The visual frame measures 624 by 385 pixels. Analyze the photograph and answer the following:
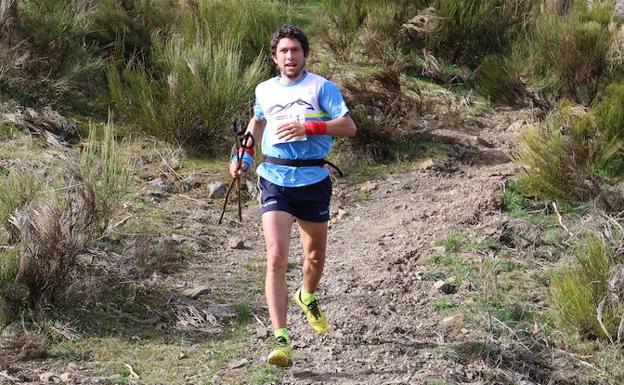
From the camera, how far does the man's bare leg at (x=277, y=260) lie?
4.61 meters

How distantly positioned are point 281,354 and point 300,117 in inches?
42.9

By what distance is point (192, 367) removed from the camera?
4859 millimetres

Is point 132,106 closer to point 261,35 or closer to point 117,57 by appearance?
point 117,57

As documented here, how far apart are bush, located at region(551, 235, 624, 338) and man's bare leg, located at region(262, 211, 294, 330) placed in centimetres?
158

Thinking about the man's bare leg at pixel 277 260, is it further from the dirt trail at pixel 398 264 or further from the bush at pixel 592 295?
the bush at pixel 592 295

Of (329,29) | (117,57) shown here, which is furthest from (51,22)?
(329,29)

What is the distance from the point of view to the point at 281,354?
4.59 metres

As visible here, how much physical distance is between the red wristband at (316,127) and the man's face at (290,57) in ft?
0.93

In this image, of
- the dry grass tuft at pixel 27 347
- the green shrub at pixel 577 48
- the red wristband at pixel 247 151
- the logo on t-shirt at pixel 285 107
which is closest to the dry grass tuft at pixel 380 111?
the green shrub at pixel 577 48

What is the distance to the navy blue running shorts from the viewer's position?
468 cm

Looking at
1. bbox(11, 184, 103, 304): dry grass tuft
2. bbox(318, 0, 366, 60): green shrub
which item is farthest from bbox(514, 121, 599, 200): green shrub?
bbox(318, 0, 366, 60): green shrub

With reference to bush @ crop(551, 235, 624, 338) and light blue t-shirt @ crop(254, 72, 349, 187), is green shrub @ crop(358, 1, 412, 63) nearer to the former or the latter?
bush @ crop(551, 235, 624, 338)

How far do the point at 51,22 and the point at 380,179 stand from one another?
10.8ft

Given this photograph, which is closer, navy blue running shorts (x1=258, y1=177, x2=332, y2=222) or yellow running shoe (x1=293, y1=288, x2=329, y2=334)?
navy blue running shorts (x1=258, y1=177, x2=332, y2=222)
